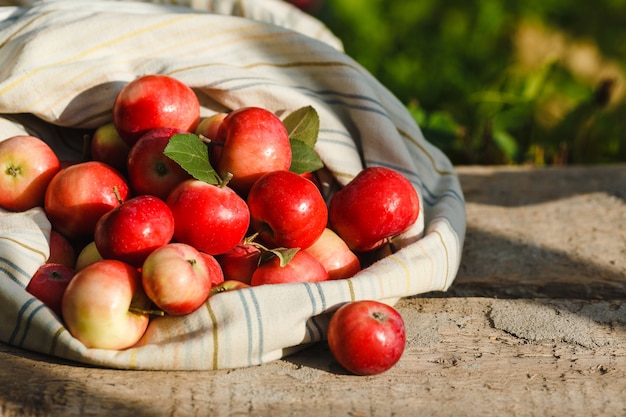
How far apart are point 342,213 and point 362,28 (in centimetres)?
330

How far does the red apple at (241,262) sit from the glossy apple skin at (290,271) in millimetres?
41

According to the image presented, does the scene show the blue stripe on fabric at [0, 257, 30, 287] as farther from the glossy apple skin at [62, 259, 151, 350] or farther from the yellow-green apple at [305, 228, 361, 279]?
the yellow-green apple at [305, 228, 361, 279]

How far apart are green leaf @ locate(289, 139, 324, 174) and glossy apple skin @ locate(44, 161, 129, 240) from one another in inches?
17.8

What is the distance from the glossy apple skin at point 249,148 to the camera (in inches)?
77.8

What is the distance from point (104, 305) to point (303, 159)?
741 mm

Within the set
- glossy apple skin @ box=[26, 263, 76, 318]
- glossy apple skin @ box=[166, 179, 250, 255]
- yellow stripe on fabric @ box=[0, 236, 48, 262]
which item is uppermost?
glossy apple skin @ box=[166, 179, 250, 255]

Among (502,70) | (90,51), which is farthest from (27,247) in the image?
(502,70)

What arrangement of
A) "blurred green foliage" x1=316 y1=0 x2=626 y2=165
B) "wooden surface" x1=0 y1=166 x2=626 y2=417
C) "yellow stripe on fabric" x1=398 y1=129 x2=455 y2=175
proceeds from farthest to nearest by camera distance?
"blurred green foliage" x1=316 y1=0 x2=626 y2=165
"yellow stripe on fabric" x1=398 y1=129 x2=455 y2=175
"wooden surface" x1=0 y1=166 x2=626 y2=417

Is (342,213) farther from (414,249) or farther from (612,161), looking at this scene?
(612,161)

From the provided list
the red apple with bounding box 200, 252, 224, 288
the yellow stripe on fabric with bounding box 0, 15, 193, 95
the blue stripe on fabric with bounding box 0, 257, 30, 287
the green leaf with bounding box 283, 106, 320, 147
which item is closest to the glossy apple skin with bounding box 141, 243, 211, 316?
the red apple with bounding box 200, 252, 224, 288

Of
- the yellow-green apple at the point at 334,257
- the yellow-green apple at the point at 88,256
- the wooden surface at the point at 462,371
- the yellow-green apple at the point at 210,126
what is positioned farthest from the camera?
the yellow-green apple at the point at 210,126

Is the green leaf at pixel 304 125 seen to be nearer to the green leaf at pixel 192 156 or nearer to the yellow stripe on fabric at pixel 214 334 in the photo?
the green leaf at pixel 192 156

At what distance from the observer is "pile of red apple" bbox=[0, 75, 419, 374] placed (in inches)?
65.7

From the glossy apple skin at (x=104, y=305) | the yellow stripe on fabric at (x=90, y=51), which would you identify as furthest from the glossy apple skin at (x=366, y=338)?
the yellow stripe on fabric at (x=90, y=51)
